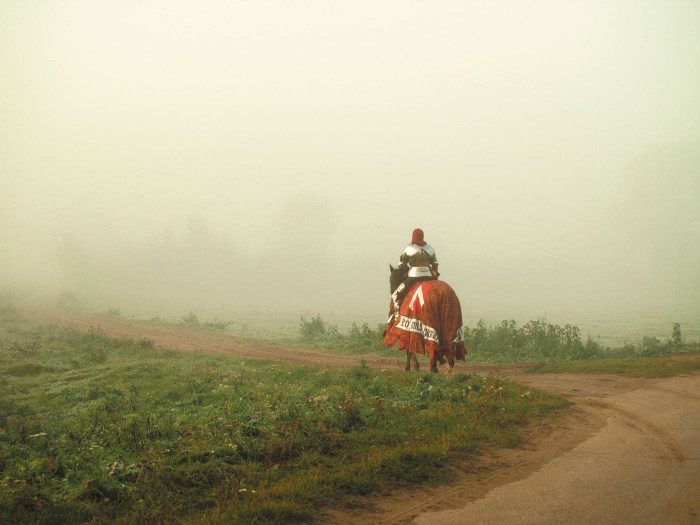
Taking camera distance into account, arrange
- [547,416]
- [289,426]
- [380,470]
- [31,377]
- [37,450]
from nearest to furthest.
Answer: [380,470] < [37,450] < [289,426] < [547,416] < [31,377]

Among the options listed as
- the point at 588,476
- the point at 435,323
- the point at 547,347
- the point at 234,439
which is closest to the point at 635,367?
the point at 547,347

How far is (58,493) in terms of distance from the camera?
4.65 m

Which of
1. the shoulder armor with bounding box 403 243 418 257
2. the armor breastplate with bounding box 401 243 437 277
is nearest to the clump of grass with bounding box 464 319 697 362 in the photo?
the armor breastplate with bounding box 401 243 437 277

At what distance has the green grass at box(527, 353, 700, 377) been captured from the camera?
11387 millimetres

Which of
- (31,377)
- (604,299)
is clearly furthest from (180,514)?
(604,299)

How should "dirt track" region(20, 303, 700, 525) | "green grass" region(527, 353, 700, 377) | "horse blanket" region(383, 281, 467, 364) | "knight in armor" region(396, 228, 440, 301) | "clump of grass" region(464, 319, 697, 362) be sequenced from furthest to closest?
"clump of grass" region(464, 319, 697, 362), "knight in armor" region(396, 228, 440, 301), "green grass" region(527, 353, 700, 377), "horse blanket" region(383, 281, 467, 364), "dirt track" region(20, 303, 700, 525)

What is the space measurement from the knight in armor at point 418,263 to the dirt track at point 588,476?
14.0 ft

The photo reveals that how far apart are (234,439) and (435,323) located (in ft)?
19.6

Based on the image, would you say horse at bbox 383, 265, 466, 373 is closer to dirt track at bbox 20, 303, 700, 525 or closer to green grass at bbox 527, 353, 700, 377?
dirt track at bbox 20, 303, 700, 525

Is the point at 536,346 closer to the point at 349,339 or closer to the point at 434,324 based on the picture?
the point at 434,324

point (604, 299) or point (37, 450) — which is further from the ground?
point (604, 299)

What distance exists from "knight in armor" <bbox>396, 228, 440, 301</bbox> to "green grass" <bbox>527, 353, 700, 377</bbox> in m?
3.76

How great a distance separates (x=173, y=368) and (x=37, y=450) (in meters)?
6.46

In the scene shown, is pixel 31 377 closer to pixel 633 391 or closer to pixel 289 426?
pixel 289 426
